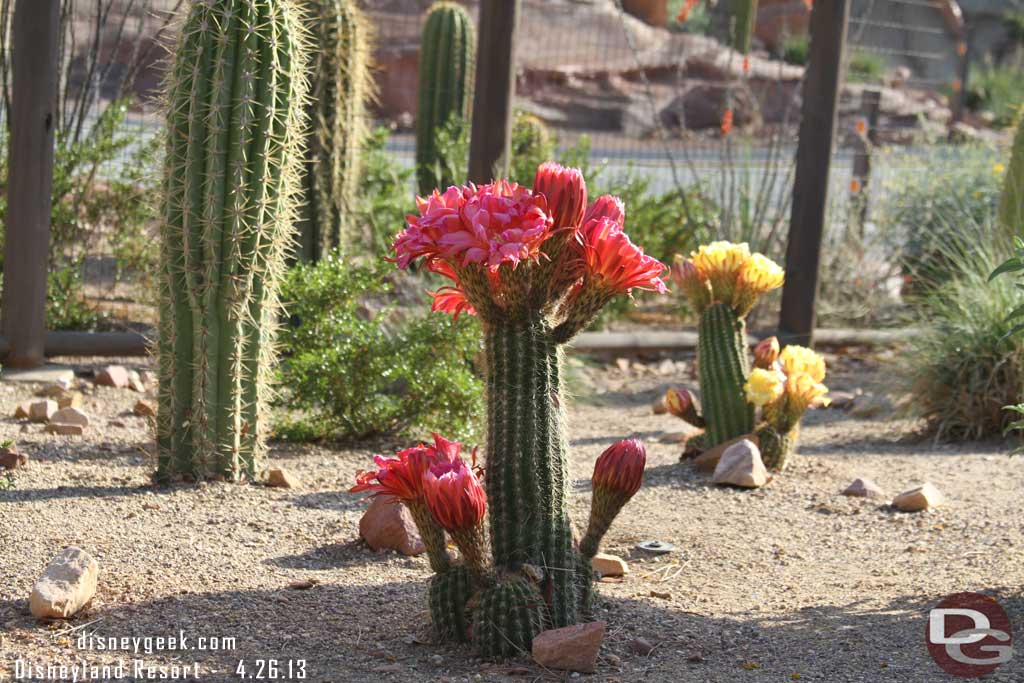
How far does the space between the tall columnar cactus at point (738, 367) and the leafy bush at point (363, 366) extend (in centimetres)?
90

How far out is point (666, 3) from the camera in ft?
79.6

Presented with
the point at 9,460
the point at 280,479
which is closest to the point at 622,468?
the point at 280,479

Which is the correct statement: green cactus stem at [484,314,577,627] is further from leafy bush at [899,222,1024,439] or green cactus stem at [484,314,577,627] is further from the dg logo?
leafy bush at [899,222,1024,439]

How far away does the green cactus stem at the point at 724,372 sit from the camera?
4840 mm

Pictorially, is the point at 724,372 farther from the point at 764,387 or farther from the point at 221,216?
the point at 221,216

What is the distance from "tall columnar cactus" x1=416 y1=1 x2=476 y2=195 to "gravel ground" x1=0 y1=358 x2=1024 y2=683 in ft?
11.4

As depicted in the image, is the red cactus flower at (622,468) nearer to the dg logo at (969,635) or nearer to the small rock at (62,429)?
the dg logo at (969,635)

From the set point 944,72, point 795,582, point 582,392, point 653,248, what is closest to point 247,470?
point 795,582

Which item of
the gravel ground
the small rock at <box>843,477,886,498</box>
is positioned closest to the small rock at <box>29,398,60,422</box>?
the gravel ground

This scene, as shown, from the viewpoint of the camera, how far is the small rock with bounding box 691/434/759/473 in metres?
4.79

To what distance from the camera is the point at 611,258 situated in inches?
109

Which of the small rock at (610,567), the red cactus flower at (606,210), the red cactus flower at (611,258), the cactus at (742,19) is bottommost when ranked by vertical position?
the small rock at (610,567)

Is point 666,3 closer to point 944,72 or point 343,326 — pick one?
point 944,72

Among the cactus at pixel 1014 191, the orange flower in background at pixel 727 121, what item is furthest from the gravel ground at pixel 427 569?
the orange flower in background at pixel 727 121
